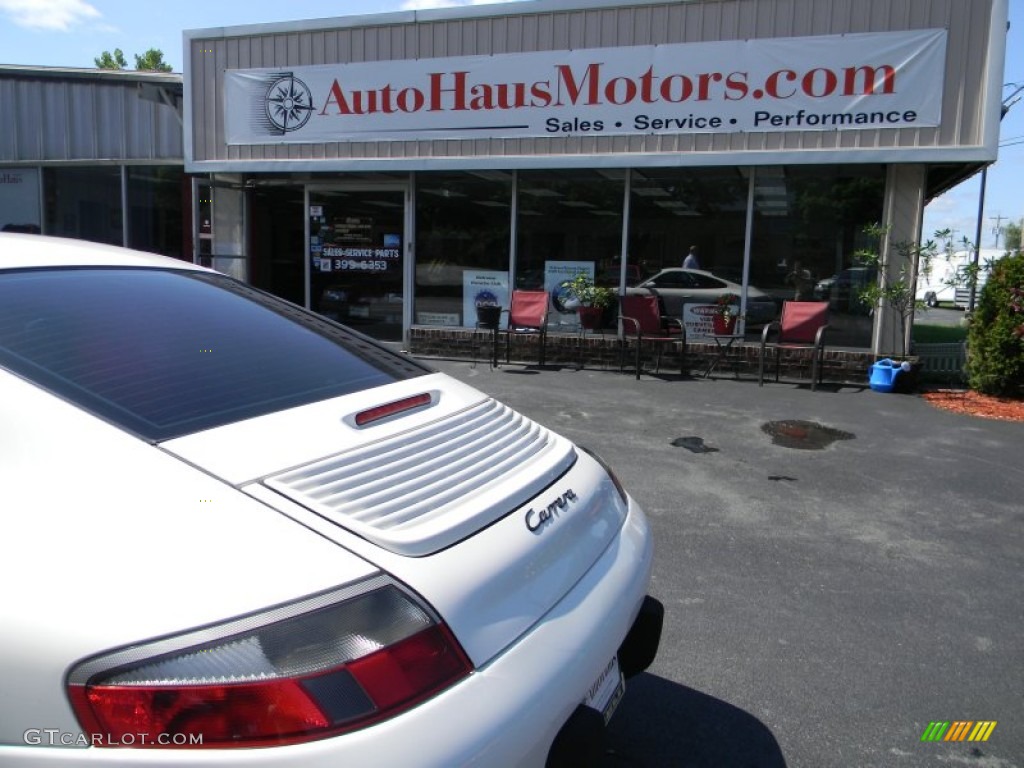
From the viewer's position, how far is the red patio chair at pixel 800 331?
9.40 m

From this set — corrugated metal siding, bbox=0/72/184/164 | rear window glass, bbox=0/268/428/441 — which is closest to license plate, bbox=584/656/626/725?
rear window glass, bbox=0/268/428/441

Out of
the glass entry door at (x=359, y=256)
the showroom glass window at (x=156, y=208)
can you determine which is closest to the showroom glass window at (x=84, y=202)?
the showroom glass window at (x=156, y=208)

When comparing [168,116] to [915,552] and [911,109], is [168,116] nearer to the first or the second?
[911,109]

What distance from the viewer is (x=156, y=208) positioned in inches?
545

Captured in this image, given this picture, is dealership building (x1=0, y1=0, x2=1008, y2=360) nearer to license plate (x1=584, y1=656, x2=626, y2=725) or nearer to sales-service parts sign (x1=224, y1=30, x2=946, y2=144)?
sales-service parts sign (x1=224, y1=30, x2=946, y2=144)

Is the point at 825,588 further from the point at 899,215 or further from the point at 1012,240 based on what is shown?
the point at 1012,240

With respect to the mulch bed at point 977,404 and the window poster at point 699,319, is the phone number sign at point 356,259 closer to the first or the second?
the window poster at point 699,319

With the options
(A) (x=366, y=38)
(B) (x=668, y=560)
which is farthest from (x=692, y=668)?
(A) (x=366, y=38)

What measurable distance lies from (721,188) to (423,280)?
440 centimetres

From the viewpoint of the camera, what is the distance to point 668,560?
420 cm

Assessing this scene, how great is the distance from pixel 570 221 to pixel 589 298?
44.3 inches

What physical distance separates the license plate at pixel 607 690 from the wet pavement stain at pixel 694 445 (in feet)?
14.7

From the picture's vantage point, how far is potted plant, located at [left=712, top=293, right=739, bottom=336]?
10.1 metres

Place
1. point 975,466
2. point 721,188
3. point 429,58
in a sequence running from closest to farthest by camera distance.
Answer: point 975,466
point 721,188
point 429,58
